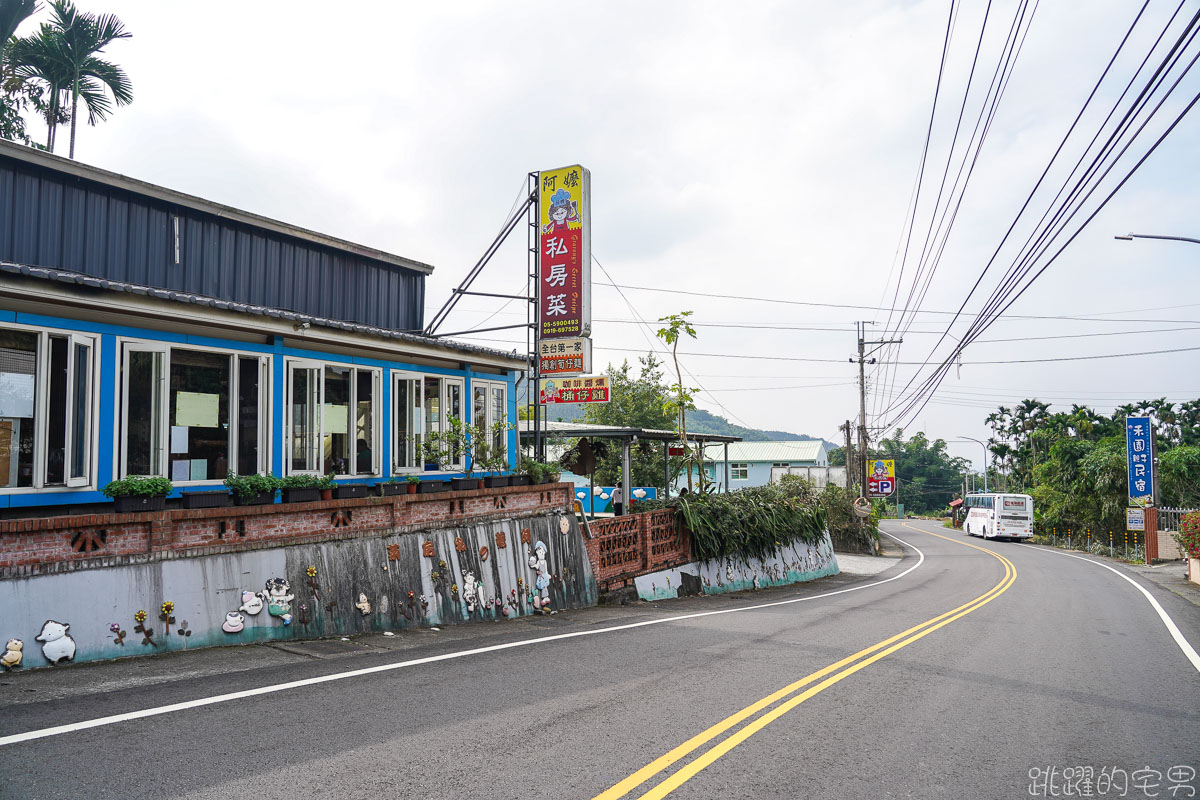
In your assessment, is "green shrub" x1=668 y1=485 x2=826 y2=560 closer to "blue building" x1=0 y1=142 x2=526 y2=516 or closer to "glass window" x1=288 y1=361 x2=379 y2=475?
"blue building" x1=0 y1=142 x2=526 y2=516

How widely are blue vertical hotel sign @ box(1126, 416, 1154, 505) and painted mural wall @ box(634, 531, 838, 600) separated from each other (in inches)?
533

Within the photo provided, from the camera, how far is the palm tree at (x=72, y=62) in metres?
22.3

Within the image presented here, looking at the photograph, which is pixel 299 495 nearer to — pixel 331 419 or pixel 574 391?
pixel 331 419

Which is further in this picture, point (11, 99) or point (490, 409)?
point (11, 99)

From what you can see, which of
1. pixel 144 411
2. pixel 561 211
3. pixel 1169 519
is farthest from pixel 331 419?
pixel 1169 519

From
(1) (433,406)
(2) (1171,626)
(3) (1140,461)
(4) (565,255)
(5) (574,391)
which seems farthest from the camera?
(3) (1140,461)

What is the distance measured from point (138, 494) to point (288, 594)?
6.50 ft

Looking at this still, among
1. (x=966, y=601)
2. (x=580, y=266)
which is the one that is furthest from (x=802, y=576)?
(x=580, y=266)

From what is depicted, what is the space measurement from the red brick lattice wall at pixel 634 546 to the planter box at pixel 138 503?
778 centimetres

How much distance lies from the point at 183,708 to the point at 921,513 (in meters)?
104

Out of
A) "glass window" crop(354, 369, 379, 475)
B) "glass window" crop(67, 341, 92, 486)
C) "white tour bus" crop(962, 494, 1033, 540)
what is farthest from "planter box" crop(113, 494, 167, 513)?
"white tour bus" crop(962, 494, 1033, 540)

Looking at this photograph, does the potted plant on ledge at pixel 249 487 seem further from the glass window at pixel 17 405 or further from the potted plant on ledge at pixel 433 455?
the potted plant on ledge at pixel 433 455

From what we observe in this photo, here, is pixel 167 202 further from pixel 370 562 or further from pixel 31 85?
pixel 31 85

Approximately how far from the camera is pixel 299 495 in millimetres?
10242
